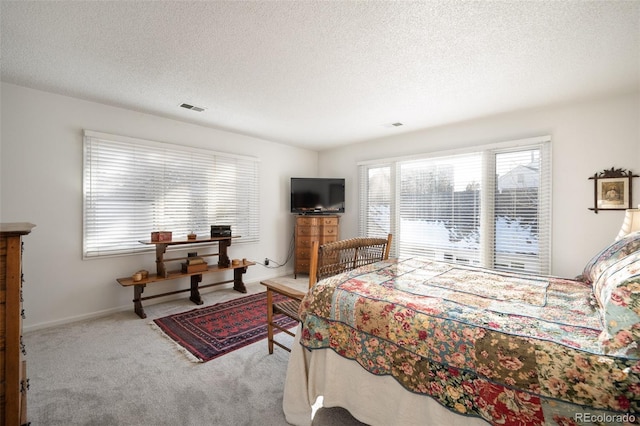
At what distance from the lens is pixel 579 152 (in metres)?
3.19

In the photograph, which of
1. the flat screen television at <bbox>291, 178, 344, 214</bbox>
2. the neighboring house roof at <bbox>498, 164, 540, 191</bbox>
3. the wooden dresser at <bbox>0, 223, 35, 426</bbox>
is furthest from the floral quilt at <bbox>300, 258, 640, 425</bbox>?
the flat screen television at <bbox>291, 178, 344, 214</bbox>

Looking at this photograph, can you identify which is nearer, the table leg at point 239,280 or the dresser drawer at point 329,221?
the table leg at point 239,280

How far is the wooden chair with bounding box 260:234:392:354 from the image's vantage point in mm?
1980

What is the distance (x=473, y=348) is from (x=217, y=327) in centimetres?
261

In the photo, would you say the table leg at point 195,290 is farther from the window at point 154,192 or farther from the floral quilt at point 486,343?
the floral quilt at point 486,343

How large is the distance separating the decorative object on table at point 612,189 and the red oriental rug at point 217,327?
11.8 feet

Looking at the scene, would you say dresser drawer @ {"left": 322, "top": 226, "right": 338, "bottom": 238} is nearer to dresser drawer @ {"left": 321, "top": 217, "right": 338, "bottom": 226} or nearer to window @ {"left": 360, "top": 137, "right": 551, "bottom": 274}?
dresser drawer @ {"left": 321, "top": 217, "right": 338, "bottom": 226}

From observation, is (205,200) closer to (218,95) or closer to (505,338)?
(218,95)

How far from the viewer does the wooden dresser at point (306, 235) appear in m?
5.04

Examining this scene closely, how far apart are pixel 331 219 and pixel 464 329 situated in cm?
397


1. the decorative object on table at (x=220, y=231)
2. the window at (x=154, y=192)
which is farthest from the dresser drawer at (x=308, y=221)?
the decorative object on table at (x=220, y=231)

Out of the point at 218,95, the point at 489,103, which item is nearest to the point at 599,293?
the point at 489,103

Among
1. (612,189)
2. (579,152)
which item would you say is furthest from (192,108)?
(612,189)

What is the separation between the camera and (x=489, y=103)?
324cm
